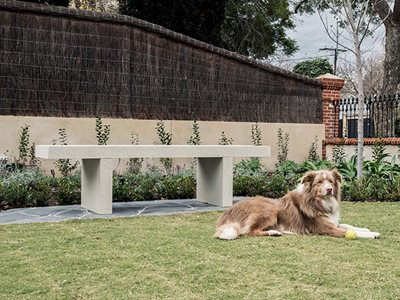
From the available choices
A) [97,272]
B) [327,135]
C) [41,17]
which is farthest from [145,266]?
[327,135]

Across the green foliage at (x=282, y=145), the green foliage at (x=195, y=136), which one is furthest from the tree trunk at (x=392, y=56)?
the green foliage at (x=195, y=136)

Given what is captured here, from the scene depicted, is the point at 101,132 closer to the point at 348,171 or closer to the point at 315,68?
the point at 348,171

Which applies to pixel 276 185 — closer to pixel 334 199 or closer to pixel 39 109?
pixel 334 199

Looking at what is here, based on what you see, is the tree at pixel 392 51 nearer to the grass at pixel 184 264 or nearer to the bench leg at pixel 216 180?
the bench leg at pixel 216 180

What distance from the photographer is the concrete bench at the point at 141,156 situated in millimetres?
7285

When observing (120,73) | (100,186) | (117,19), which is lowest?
(100,186)

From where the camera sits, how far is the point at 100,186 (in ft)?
24.2

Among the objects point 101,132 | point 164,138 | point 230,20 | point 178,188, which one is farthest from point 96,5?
point 178,188

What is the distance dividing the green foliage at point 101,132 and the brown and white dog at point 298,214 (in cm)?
544

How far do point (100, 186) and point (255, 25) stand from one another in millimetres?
14691

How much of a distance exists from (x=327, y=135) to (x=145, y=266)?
1072 cm

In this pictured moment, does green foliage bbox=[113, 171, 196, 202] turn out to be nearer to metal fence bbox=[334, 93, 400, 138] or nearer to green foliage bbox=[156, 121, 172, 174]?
green foliage bbox=[156, 121, 172, 174]

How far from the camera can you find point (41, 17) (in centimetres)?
1024

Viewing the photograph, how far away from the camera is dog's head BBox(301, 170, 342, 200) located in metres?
5.50
